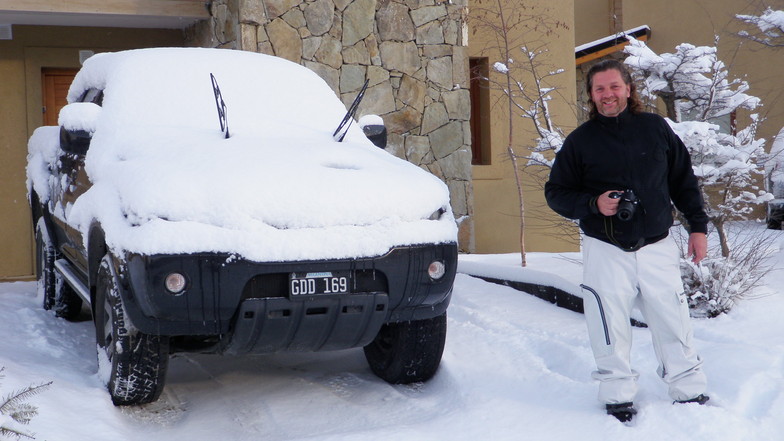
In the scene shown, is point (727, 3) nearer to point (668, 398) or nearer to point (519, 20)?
point (519, 20)

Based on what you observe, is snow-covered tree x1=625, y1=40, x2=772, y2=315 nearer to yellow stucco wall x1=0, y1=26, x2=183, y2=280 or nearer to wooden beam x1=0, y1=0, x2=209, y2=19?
wooden beam x1=0, y1=0, x2=209, y2=19

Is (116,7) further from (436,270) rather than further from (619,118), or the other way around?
(619,118)

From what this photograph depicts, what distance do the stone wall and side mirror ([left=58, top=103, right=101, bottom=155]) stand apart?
12.3 ft

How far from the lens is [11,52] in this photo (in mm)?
9172

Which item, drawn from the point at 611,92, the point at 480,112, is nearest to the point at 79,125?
the point at 611,92

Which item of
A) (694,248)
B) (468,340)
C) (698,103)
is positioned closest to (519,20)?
(698,103)

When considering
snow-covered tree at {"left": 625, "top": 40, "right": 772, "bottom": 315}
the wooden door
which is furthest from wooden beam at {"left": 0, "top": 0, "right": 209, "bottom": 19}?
snow-covered tree at {"left": 625, "top": 40, "right": 772, "bottom": 315}

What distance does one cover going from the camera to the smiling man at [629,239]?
368 centimetres

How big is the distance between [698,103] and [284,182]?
3659 mm

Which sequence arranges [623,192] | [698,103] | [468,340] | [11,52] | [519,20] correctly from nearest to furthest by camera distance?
[623,192] → [468,340] → [698,103] → [11,52] → [519,20]

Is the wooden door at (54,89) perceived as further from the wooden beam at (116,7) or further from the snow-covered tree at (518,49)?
the snow-covered tree at (518,49)

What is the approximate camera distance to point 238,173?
3803 millimetres

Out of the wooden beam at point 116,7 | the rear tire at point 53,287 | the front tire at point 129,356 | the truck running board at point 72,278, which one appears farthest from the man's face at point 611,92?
the wooden beam at point 116,7

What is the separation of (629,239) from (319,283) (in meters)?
1.32
